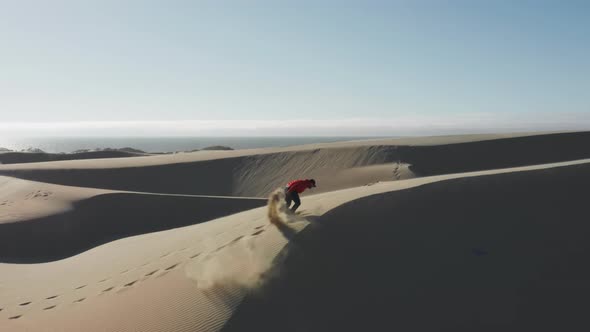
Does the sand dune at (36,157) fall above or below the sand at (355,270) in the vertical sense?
above

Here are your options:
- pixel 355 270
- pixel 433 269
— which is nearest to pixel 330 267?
pixel 355 270

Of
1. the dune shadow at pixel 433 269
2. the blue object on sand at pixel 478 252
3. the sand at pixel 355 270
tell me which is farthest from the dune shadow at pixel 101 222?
the blue object on sand at pixel 478 252

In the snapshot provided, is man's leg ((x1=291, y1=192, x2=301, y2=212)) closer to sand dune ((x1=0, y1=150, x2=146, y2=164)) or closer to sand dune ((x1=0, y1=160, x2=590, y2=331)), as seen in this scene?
sand dune ((x1=0, y1=160, x2=590, y2=331))

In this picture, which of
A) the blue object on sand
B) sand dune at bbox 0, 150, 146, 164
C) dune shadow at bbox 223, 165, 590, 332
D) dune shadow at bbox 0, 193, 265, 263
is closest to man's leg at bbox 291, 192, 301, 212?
dune shadow at bbox 223, 165, 590, 332

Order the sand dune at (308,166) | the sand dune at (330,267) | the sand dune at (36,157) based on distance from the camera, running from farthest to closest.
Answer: the sand dune at (36,157)
the sand dune at (308,166)
the sand dune at (330,267)

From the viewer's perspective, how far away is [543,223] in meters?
8.88

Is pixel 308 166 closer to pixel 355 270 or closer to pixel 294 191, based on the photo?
pixel 294 191

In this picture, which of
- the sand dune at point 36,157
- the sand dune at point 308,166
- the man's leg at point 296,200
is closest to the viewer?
the man's leg at point 296,200

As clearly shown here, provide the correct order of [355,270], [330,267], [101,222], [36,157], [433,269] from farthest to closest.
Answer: [36,157]
[101,222]
[433,269]
[355,270]
[330,267]

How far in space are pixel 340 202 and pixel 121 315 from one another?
433 cm

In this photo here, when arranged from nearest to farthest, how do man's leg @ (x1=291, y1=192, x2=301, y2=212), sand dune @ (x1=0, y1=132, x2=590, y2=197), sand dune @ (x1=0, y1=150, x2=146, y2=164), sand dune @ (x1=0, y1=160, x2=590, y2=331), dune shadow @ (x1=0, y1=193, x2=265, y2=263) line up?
sand dune @ (x1=0, y1=160, x2=590, y2=331)
man's leg @ (x1=291, y1=192, x2=301, y2=212)
dune shadow @ (x1=0, y1=193, x2=265, y2=263)
sand dune @ (x1=0, y1=132, x2=590, y2=197)
sand dune @ (x1=0, y1=150, x2=146, y2=164)

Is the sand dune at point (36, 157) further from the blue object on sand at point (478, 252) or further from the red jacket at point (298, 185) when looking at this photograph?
the blue object on sand at point (478, 252)

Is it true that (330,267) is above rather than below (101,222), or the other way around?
above

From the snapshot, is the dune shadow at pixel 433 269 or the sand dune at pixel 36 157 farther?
the sand dune at pixel 36 157
